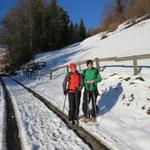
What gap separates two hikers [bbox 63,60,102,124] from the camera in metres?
10.3

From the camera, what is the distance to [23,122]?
10.9m

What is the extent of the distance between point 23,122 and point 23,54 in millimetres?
50458

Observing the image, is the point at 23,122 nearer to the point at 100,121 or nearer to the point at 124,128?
the point at 100,121

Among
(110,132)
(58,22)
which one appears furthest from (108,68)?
(58,22)

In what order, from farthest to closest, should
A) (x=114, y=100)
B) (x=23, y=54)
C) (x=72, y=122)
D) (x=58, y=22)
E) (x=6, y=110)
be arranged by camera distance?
1. (x=58, y=22)
2. (x=23, y=54)
3. (x=6, y=110)
4. (x=114, y=100)
5. (x=72, y=122)

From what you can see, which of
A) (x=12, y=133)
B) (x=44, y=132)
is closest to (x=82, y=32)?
(x=12, y=133)

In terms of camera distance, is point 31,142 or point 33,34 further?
point 33,34

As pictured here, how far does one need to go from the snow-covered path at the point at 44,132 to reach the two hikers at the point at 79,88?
2.17 ft

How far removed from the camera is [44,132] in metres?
9.30

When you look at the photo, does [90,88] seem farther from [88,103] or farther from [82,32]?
[82,32]

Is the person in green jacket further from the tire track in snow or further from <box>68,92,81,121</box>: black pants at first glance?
the tire track in snow

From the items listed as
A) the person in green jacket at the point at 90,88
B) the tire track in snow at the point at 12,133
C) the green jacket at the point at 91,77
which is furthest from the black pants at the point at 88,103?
the tire track in snow at the point at 12,133

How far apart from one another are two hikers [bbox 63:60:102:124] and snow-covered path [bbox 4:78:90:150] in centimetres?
66

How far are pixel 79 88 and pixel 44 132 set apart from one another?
180 centimetres
